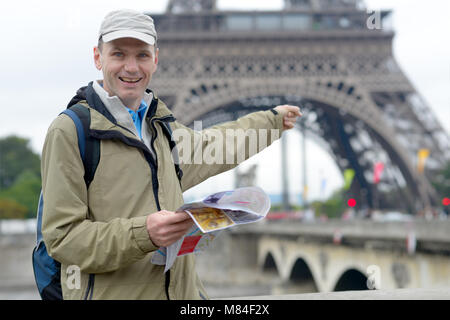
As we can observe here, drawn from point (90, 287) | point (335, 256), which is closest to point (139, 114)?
point (90, 287)

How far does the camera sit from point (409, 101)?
2944 cm

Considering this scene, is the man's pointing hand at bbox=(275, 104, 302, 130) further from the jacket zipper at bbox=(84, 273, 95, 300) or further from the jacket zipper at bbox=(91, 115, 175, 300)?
the jacket zipper at bbox=(84, 273, 95, 300)

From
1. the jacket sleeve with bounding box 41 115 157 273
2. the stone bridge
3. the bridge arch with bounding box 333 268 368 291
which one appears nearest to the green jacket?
the jacket sleeve with bounding box 41 115 157 273

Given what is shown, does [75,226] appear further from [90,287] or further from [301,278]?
[301,278]

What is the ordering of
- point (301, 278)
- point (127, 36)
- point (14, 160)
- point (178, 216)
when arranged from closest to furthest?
1. point (178, 216)
2. point (127, 36)
3. point (301, 278)
4. point (14, 160)

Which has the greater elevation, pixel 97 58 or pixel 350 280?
pixel 97 58

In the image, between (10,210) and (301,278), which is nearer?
(301,278)

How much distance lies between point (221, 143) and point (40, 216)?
0.83 m

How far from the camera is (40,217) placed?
197 cm

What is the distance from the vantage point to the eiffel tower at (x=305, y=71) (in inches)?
1136

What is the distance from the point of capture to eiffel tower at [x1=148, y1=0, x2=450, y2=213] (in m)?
28.8

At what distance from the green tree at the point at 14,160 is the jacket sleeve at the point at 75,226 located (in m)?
48.8
